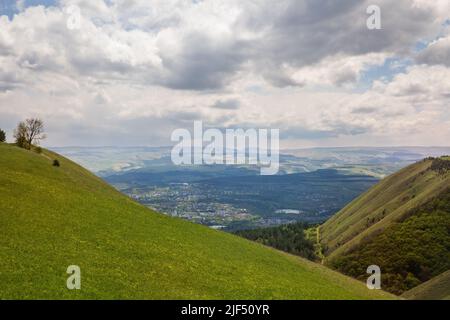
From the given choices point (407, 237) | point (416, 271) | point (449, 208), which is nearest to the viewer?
point (416, 271)

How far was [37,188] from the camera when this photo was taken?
5666 cm

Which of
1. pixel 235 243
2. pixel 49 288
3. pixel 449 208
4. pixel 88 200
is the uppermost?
pixel 449 208

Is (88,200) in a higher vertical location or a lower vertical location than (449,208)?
lower

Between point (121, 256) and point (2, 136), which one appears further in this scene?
point (2, 136)

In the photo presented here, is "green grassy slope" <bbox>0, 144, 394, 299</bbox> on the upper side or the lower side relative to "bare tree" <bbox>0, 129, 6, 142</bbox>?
lower

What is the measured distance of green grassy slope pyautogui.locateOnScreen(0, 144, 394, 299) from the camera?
3219 cm

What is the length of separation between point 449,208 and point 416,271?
49981mm

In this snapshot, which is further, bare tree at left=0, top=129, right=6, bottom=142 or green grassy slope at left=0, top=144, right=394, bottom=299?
bare tree at left=0, top=129, right=6, bottom=142

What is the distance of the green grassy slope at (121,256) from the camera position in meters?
32.2

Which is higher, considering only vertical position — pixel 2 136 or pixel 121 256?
pixel 2 136

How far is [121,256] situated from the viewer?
3953 cm
